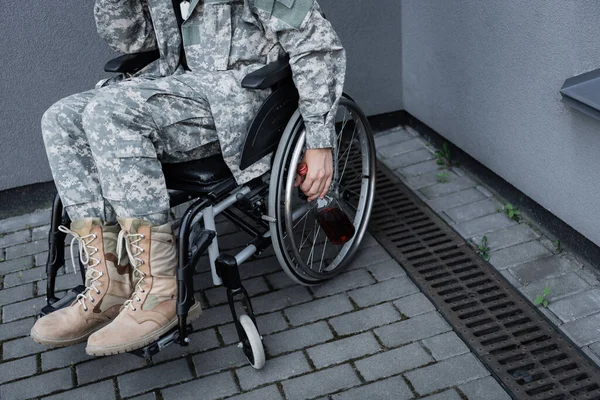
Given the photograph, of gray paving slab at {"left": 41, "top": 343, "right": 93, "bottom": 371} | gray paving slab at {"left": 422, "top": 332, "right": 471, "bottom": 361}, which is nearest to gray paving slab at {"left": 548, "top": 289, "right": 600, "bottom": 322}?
gray paving slab at {"left": 422, "top": 332, "right": 471, "bottom": 361}

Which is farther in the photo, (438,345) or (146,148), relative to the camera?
(438,345)

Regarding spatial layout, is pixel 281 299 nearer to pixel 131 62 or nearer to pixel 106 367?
pixel 106 367

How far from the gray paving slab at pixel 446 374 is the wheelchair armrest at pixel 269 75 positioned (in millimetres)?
1055

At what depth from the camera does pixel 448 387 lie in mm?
2357

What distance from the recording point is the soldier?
2270 millimetres

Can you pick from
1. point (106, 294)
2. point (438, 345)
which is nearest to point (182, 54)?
point (106, 294)

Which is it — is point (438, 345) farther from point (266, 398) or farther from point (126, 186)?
point (126, 186)

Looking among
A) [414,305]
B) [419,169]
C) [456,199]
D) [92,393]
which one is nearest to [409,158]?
[419,169]

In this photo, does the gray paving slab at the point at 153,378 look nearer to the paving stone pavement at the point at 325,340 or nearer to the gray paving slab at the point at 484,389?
the paving stone pavement at the point at 325,340

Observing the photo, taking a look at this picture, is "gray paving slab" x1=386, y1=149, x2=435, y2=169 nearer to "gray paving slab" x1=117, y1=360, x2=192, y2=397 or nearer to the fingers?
the fingers

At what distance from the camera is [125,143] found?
88.3 inches

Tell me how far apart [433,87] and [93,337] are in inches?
87.5

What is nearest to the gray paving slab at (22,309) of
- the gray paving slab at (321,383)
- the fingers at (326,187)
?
the gray paving slab at (321,383)

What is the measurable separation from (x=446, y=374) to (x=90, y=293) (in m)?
1.18
